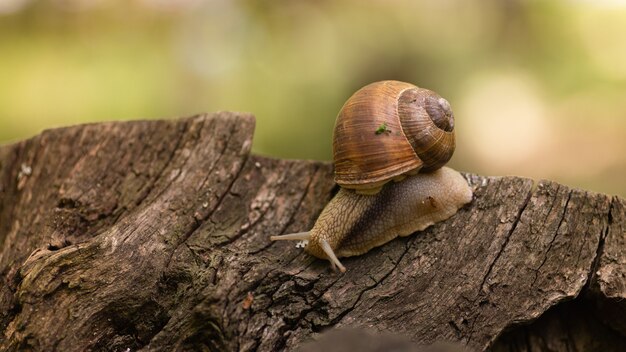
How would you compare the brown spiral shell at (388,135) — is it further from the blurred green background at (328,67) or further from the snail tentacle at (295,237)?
the blurred green background at (328,67)

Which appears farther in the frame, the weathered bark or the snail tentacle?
the snail tentacle

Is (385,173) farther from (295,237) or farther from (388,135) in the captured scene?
(295,237)

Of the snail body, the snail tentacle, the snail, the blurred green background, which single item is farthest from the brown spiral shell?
the blurred green background

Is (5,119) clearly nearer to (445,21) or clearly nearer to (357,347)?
(445,21)

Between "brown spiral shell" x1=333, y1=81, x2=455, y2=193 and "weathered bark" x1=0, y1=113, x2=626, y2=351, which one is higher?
"brown spiral shell" x1=333, y1=81, x2=455, y2=193

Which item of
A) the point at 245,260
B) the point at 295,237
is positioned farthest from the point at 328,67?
the point at 245,260

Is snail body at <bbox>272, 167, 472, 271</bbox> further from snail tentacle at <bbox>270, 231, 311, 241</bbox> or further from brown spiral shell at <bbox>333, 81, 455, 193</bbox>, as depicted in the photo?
brown spiral shell at <bbox>333, 81, 455, 193</bbox>

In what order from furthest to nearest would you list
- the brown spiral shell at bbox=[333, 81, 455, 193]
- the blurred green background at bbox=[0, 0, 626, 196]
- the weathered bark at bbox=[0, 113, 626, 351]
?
the blurred green background at bbox=[0, 0, 626, 196] < the brown spiral shell at bbox=[333, 81, 455, 193] < the weathered bark at bbox=[0, 113, 626, 351]

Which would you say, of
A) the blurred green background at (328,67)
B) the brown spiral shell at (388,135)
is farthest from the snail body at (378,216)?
the blurred green background at (328,67)
